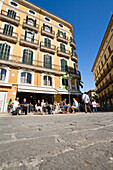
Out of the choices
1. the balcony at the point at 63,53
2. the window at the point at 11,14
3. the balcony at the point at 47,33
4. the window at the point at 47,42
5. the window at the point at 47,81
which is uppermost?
the window at the point at 11,14

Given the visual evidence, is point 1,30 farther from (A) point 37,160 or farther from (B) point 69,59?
(A) point 37,160

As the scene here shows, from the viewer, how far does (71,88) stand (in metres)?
14.9

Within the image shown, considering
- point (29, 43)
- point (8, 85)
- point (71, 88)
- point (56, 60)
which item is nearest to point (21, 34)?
point (29, 43)

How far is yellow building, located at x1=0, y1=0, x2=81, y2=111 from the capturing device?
37.7ft

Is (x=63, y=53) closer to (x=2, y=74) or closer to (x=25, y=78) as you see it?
(x=25, y=78)

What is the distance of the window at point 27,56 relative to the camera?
43.1 ft

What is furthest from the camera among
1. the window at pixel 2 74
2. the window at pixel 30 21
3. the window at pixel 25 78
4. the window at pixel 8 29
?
the window at pixel 30 21

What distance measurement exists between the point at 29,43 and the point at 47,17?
8675 millimetres

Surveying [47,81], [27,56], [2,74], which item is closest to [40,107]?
[47,81]

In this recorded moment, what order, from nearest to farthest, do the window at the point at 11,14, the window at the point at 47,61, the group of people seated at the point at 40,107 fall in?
1. the group of people seated at the point at 40,107
2. the window at the point at 11,14
3. the window at the point at 47,61

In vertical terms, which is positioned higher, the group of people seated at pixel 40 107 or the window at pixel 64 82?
the window at pixel 64 82

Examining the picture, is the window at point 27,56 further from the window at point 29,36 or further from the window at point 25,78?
the window at point 29,36

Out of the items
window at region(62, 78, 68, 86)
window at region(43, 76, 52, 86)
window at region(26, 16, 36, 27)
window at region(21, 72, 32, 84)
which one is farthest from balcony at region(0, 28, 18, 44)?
window at region(62, 78, 68, 86)

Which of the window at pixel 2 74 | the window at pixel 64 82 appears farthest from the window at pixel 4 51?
the window at pixel 64 82
